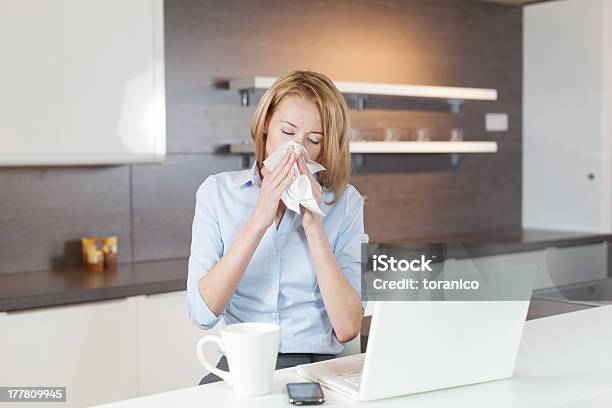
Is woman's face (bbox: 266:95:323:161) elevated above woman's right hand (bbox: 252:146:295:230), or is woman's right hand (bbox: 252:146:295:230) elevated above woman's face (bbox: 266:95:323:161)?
woman's face (bbox: 266:95:323:161)

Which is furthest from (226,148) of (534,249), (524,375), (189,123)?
(524,375)

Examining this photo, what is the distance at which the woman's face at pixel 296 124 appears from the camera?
1909mm

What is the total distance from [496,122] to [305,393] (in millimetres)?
3729

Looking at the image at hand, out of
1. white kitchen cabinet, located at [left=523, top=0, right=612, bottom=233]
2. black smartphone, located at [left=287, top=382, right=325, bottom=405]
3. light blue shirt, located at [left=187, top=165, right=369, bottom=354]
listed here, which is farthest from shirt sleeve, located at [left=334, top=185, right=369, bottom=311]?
white kitchen cabinet, located at [left=523, top=0, right=612, bottom=233]

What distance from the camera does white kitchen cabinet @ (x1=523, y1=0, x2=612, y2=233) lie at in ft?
14.9

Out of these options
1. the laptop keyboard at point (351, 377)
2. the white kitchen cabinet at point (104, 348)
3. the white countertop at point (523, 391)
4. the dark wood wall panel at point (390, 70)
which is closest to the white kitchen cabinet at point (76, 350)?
the white kitchen cabinet at point (104, 348)

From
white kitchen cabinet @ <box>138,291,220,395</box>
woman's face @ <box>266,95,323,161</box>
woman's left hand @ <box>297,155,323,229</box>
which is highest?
woman's face @ <box>266,95,323,161</box>

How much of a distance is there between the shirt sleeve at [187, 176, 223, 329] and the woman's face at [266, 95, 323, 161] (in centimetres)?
19

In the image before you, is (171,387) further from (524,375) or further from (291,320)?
(524,375)

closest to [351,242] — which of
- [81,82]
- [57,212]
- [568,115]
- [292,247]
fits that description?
[292,247]

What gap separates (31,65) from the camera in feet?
9.65

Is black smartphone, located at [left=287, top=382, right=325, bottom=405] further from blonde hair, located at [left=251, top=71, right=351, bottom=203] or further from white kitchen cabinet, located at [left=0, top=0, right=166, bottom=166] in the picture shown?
white kitchen cabinet, located at [left=0, top=0, right=166, bottom=166]

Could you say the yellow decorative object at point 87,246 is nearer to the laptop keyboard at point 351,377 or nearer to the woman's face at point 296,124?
the woman's face at point 296,124

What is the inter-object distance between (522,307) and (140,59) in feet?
6.88
